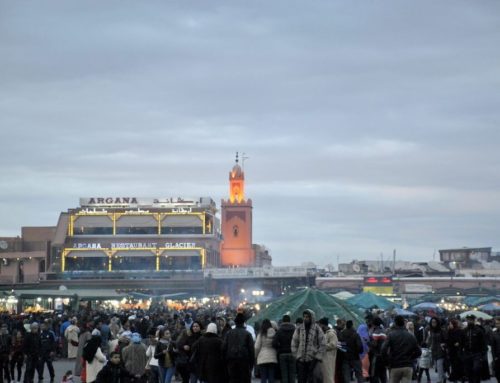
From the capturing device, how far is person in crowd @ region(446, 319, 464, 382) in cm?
2214

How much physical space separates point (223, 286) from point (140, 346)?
104055mm

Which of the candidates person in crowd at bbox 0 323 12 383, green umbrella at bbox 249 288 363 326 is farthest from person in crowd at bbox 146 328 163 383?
green umbrella at bbox 249 288 363 326

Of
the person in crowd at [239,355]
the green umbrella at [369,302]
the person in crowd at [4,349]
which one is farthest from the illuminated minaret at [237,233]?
the person in crowd at [239,355]

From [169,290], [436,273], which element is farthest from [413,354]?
[436,273]

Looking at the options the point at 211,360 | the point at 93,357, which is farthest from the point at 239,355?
the point at 93,357

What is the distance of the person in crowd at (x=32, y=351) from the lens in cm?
2469

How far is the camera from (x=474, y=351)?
69.3 ft

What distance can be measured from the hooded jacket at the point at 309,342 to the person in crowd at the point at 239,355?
1.45 m

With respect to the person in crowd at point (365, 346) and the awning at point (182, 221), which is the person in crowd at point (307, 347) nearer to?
the person in crowd at point (365, 346)

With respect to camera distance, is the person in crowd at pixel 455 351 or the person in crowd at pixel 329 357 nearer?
the person in crowd at pixel 329 357

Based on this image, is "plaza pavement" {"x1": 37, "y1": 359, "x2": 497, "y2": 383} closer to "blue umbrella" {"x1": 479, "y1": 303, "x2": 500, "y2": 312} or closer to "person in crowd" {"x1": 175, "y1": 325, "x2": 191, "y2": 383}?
"person in crowd" {"x1": 175, "y1": 325, "x2": 191, "y2": 383}

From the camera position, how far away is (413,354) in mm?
16969

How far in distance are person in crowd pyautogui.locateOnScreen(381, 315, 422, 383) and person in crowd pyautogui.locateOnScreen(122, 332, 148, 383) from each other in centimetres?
410

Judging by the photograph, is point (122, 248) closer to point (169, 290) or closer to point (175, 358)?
point (169, 290)
